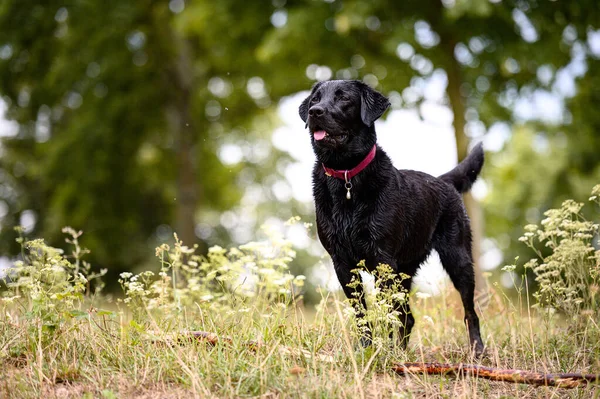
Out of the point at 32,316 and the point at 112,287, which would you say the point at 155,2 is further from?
the point at 32,316

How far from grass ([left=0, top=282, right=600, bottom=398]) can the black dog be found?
375 millimetres

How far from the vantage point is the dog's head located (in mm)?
4465

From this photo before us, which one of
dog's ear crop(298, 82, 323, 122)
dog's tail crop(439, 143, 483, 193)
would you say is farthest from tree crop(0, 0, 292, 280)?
dog's ear crop(298, 82, 323, 122)

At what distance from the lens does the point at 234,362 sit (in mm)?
3645

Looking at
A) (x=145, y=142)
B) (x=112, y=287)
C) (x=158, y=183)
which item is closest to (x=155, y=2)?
(x=145, y=142)

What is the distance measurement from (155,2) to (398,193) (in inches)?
437

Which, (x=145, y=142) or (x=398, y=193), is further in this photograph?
(x=145, y=142)

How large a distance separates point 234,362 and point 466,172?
300cm

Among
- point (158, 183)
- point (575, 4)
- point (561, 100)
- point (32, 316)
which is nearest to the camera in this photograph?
point (32, 316)

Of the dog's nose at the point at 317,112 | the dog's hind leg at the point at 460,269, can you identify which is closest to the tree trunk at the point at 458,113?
the dog's hind leg at the point at 460,269

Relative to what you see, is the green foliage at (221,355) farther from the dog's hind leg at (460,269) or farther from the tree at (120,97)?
the tree at (120,97)

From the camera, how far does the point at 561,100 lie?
1072 centimetres

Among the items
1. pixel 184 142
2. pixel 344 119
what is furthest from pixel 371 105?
pixel 184 142

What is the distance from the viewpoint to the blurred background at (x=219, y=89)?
9.43m
